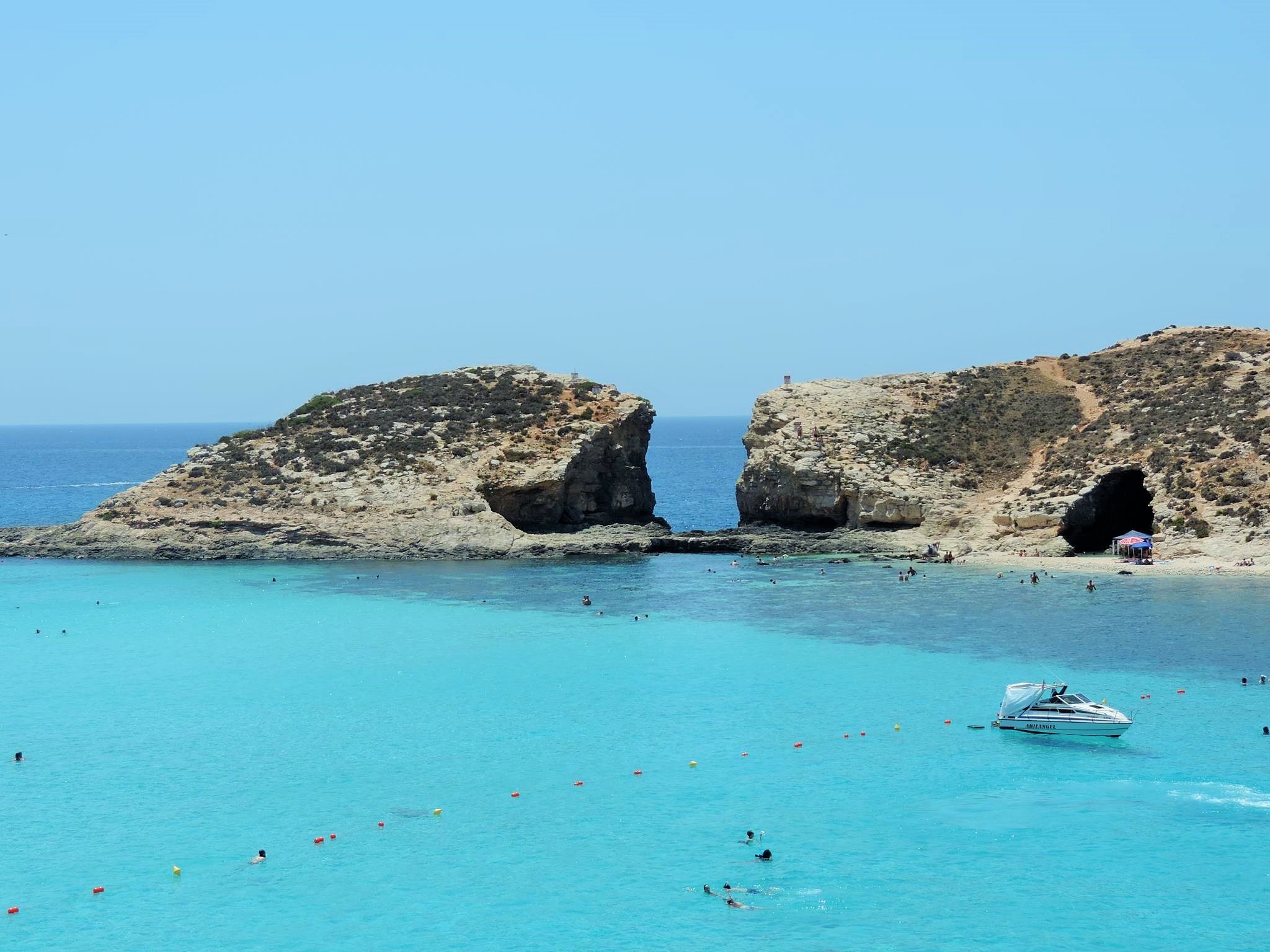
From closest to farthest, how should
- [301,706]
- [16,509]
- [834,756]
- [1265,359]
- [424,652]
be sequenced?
1. [834,756]
2. [301,706]
3. [424,652]
4. [1265,359]
5. [16,509]

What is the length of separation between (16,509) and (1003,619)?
4163 inches

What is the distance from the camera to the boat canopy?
37.7 m

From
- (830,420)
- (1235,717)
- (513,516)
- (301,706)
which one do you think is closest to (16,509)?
(513,516)

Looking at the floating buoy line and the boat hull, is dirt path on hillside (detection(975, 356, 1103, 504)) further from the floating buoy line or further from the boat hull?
the boat hull

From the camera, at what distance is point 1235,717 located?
3806cm

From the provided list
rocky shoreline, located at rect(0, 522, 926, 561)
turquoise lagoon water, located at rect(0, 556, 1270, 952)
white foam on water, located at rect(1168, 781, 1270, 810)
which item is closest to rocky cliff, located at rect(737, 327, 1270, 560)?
rocky shoreline, located at rect(0, 522, 926, 561)

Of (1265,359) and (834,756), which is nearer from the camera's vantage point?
Result: (834,756)

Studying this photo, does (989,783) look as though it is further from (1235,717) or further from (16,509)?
(16,509)

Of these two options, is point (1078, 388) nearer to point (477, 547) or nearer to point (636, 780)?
point (477, 547)

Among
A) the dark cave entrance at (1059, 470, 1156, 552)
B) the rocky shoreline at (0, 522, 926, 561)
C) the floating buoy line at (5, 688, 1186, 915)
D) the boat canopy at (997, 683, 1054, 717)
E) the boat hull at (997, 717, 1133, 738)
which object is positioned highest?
the dark cave entrance at (1059, 470, 1156, 552)

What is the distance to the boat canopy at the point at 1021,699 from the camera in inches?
1485

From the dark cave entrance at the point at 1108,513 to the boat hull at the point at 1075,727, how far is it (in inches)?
1462

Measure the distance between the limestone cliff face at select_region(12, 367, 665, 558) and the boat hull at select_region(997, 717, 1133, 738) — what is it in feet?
148

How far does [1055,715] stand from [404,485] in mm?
52160
